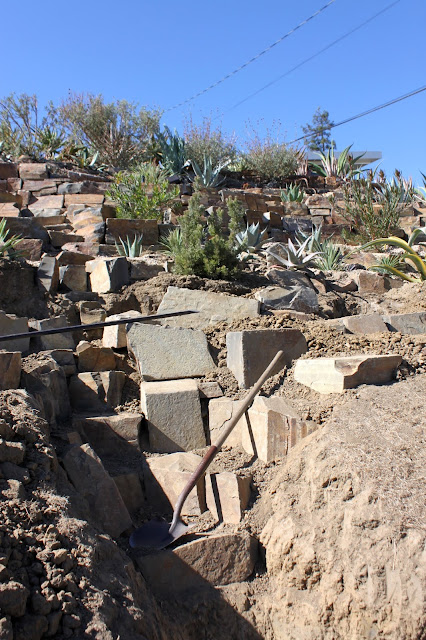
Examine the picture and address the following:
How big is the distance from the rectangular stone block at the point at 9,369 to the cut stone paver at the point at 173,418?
0.89m

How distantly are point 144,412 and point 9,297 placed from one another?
1.97 meters

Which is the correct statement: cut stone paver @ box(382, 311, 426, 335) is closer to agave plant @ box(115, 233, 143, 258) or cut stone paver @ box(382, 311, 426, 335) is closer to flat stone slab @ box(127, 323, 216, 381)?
flat stone slab @ box(127, 323, 216, 381)

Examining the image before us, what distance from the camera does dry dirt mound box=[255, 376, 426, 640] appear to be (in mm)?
2402

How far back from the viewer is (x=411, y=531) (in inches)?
96.6

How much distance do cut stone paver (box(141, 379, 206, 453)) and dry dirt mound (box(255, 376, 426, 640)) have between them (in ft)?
2.29

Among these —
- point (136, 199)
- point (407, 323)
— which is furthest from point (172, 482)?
point (136, 199)

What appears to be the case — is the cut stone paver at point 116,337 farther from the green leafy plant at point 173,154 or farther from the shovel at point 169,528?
the green leafy plant at point 173,154

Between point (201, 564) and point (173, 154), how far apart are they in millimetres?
9750

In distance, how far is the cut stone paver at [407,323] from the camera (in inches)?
185

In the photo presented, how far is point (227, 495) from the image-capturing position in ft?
10.1

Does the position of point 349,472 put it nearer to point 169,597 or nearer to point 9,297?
point 169,597

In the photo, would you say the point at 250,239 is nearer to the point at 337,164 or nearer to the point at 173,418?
the point at 173,418

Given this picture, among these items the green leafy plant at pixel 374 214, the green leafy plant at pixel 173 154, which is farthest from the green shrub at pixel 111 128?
the green leafy plant at pixel 374 214

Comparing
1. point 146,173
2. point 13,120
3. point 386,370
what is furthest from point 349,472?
point 13,120
